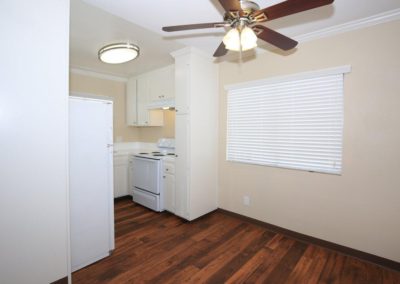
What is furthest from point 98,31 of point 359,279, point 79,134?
point 359,279

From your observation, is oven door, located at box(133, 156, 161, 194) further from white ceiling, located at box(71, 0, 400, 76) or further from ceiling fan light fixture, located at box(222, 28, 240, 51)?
ceiling fan light fixture, located at box(222, 28, 240, 51)

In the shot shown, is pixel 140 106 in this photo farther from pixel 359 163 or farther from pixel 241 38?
pixel 359 163

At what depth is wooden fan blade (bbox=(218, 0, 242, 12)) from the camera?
1.23 metres

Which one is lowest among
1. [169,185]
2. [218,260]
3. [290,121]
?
[218,260]

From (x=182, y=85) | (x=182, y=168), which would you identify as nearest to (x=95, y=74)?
(x=182, y=85)

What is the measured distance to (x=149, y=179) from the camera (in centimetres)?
345

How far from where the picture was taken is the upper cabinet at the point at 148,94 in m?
3.58

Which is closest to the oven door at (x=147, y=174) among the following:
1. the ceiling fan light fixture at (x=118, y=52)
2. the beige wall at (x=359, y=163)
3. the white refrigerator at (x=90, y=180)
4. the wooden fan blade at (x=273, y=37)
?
the white refrigerator at (x=90, y=180)

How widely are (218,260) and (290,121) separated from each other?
1.88 m

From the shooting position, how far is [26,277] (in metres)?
1.46


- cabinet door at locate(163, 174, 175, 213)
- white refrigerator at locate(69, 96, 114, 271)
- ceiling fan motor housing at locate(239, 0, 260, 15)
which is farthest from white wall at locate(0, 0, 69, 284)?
cabinet door at locate(163, 174, 175, 213)

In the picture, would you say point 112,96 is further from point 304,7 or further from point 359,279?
point 359,279

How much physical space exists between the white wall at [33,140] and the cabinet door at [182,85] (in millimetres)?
1608

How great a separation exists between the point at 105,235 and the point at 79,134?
1117 millimetres
